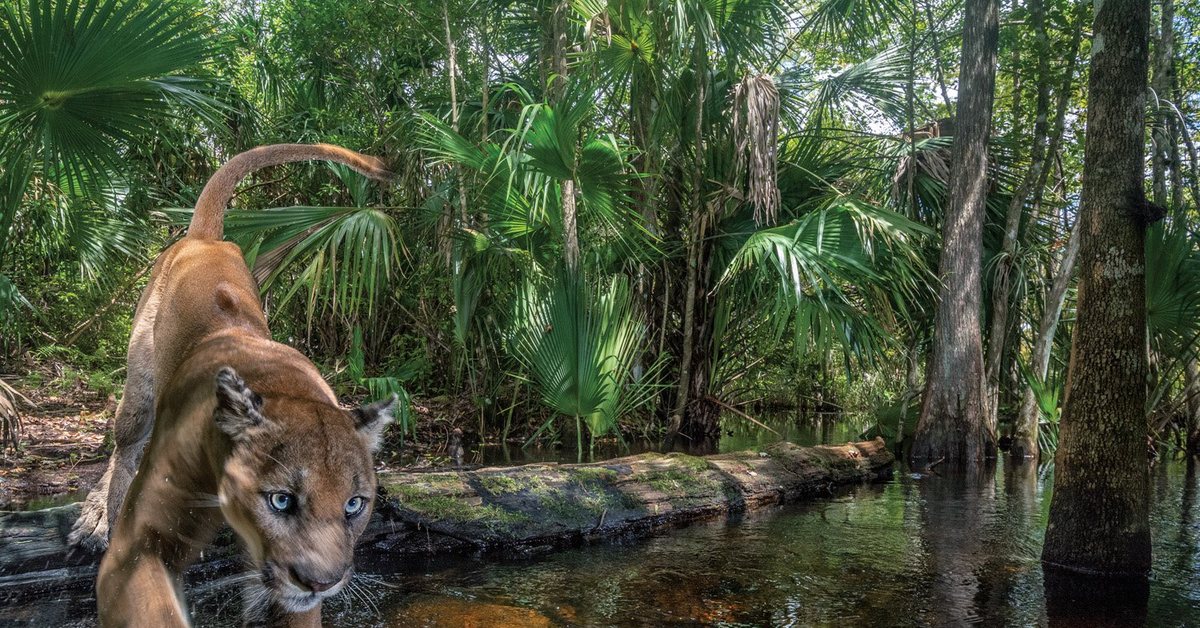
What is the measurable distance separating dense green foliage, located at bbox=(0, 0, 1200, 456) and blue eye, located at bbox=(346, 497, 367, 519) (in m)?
3.96

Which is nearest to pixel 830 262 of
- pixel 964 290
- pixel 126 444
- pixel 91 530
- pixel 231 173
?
pixel 964 290

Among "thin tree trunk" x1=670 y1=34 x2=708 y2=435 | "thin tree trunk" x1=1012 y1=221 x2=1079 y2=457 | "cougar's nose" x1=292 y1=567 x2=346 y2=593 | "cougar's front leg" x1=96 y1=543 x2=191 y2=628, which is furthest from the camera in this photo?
"thin tree trunk" x1=1012 y1=221 x2=1079 y2=457

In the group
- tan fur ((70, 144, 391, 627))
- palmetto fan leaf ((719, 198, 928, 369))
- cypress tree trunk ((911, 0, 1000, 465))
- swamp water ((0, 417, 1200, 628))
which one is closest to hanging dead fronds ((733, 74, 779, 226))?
palmetto fan leaf ((719, 198, 928, 369))

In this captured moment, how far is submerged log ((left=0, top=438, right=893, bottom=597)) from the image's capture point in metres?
3.82

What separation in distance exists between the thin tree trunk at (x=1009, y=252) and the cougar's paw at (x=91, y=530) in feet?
29.7

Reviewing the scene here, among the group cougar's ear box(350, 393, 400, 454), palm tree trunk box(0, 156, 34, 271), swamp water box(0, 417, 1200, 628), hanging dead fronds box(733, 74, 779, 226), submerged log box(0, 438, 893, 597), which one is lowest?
swamp water box(0, 417, 1200, 628)

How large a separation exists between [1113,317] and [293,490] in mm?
3829

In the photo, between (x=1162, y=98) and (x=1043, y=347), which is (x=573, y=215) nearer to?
(x=1043, y=347)

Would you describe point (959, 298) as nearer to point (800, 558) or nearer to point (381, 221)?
point (800, 558)

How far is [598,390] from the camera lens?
264 inches

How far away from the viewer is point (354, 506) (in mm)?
2396

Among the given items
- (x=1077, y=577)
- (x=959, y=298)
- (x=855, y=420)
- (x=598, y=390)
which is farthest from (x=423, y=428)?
(x=855, y=420)

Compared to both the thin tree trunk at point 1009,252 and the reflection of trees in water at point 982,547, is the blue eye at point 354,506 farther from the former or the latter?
the thin tree trunk at point 1009,252

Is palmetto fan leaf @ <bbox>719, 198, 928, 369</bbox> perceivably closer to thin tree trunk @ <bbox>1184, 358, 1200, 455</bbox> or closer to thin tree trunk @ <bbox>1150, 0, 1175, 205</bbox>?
thin tree trunk @ <bbox>1150, 0, 1175, 205</bbox>
